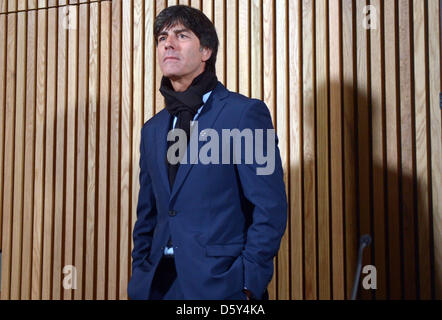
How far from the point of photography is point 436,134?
252 cm

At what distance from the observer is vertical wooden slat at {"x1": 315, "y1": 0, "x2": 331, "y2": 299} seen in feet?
8.55

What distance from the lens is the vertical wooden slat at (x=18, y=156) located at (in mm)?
3182

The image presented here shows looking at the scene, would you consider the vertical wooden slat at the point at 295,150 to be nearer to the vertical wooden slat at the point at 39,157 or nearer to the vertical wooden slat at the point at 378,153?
the vertical wooden slat at the point at 378,153

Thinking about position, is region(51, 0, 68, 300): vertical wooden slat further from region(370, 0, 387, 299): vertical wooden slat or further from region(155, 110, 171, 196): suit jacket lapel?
region(370, 0, 387, 299): vertical wooden slat

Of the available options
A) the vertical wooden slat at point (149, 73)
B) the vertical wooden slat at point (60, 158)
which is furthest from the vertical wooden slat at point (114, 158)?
the vertical wooden slat at point (60, 158)

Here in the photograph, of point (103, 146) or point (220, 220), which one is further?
point (103, 146)

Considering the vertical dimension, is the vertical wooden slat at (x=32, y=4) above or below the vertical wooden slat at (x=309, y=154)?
above

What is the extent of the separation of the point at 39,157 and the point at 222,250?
75.3 inches

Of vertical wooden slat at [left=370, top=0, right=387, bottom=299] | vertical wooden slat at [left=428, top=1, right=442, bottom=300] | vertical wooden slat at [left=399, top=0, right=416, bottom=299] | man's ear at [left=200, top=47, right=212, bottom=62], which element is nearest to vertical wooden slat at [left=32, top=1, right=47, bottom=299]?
man's ear at [left=200, top=47, right=212, bottom=62]

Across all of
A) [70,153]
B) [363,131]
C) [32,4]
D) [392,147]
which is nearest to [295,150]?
[363,131]

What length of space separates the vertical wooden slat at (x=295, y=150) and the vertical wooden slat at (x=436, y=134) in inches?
26.0

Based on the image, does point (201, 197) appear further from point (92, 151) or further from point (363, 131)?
point (92, 151)

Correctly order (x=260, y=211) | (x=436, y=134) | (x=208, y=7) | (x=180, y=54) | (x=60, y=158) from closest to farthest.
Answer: (x=260, y=211), (x=180, y=54), (x=436, y=134), (x=208, y=7), (x=60, y=158)

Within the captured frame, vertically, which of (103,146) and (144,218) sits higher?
(103,146)
